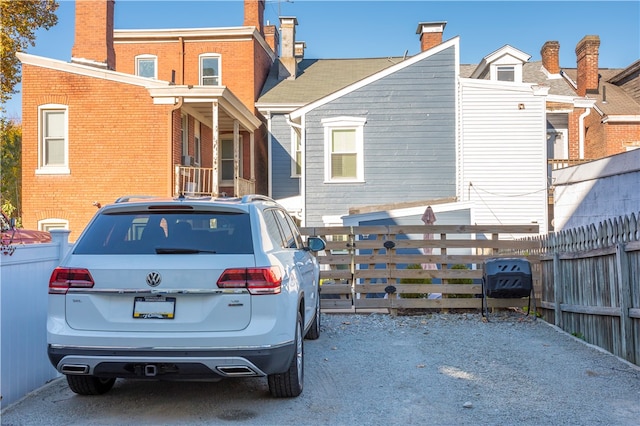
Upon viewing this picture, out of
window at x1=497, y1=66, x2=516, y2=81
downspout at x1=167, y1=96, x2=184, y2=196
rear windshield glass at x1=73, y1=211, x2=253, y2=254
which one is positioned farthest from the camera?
window at x1=497, y1=66, x2=516, y2=81

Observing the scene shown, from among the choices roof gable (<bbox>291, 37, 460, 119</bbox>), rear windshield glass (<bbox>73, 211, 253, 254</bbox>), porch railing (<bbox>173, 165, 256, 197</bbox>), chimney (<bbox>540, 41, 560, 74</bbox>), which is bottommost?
rear windshield glass (<bbox>73, 211, 253, 254</bbox>)

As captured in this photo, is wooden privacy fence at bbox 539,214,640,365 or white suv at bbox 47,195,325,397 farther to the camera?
wooden privacy fence at bbox 539,214,640,365

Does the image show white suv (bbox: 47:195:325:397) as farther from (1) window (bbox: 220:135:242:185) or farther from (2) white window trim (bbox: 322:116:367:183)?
(1) window (bbox: 220:135:242:185)

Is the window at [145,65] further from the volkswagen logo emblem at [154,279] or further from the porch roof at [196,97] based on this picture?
the volkswagen logo emblem at [154,279]

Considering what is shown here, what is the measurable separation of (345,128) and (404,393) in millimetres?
13051

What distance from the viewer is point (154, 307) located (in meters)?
4.44

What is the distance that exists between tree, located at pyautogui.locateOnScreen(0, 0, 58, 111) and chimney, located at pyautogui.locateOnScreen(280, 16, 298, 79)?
9.41 metres

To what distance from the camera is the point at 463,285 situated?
392 inches

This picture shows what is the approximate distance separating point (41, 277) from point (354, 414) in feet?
10.8

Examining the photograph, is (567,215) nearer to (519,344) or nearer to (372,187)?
(372,187)

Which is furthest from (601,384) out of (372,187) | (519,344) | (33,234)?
(372,187)

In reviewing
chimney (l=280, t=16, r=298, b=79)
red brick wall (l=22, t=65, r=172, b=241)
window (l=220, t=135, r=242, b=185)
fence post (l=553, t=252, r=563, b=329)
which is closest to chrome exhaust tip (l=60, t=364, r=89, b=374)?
fence post (l=553, t=252, r=563, b=329)

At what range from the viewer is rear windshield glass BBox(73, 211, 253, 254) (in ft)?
15.2

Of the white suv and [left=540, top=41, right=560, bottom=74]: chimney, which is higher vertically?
[left=540, top=41, right=560, bottom=74]: chimney
